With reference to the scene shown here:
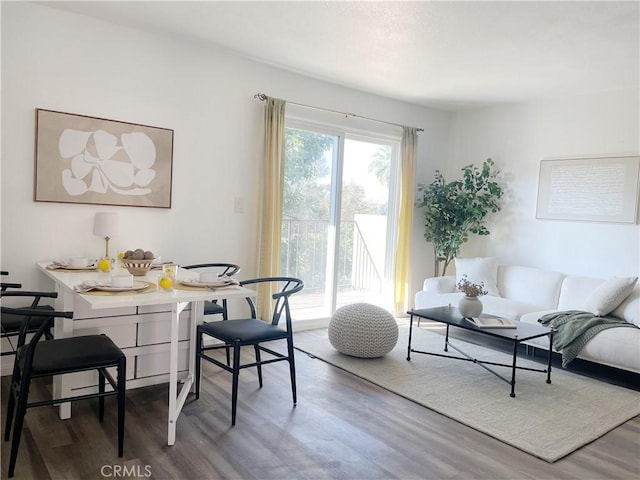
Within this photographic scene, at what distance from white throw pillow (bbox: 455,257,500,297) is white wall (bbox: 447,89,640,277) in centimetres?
47

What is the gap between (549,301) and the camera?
15.9ft

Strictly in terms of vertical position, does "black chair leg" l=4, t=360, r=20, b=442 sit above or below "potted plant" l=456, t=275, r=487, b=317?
below

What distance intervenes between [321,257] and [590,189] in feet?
9.01

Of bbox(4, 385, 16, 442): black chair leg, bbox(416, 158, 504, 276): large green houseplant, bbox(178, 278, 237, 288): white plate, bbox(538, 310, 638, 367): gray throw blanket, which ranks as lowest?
bbox(4, 385, 16, 442): black chair leg

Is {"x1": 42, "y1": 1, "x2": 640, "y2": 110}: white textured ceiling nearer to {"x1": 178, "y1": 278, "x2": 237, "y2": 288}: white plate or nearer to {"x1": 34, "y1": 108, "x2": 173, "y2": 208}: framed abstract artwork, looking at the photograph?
{"x1": 34, "y1": 108, "x2": 173, "y2": 208}: framed abstract artwork

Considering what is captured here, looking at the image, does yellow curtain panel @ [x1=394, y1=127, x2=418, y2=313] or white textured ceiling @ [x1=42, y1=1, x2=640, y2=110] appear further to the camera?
yellow curtain panel @ [x1=394, y1=127, x2=418, y2=313]

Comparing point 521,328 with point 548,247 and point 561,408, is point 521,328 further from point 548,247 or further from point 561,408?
point 548,247

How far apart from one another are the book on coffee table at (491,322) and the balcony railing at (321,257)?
1.80 m

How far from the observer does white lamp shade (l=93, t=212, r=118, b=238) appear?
11.6ft

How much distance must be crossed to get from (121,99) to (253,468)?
2.81 metres

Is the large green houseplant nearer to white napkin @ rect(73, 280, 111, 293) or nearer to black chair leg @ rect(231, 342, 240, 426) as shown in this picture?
black chair leg @ rect(231, 342, 240, 426)

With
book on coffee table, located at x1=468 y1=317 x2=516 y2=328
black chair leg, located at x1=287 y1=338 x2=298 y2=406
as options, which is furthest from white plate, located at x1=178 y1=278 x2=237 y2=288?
book on coffee table, located at x1=468 y1=317 x2=516 y2=328

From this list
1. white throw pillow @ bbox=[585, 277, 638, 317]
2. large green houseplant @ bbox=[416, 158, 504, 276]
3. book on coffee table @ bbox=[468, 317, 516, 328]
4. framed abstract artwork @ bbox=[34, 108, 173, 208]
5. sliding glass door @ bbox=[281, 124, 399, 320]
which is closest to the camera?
framed abstract artwork @ bbox=[34, 108, 173, 208]

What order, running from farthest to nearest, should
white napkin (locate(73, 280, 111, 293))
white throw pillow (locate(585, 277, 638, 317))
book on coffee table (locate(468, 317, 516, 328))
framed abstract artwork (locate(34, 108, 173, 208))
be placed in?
white throw pillow (locate(585, 277, 638, 317)) < book on coffee table (locate(468, 317, 516, 328)) < framed abstract artwork (locate(34, 108, 173, 208)) < white napkin (locate(73, 280, 111, 293))
